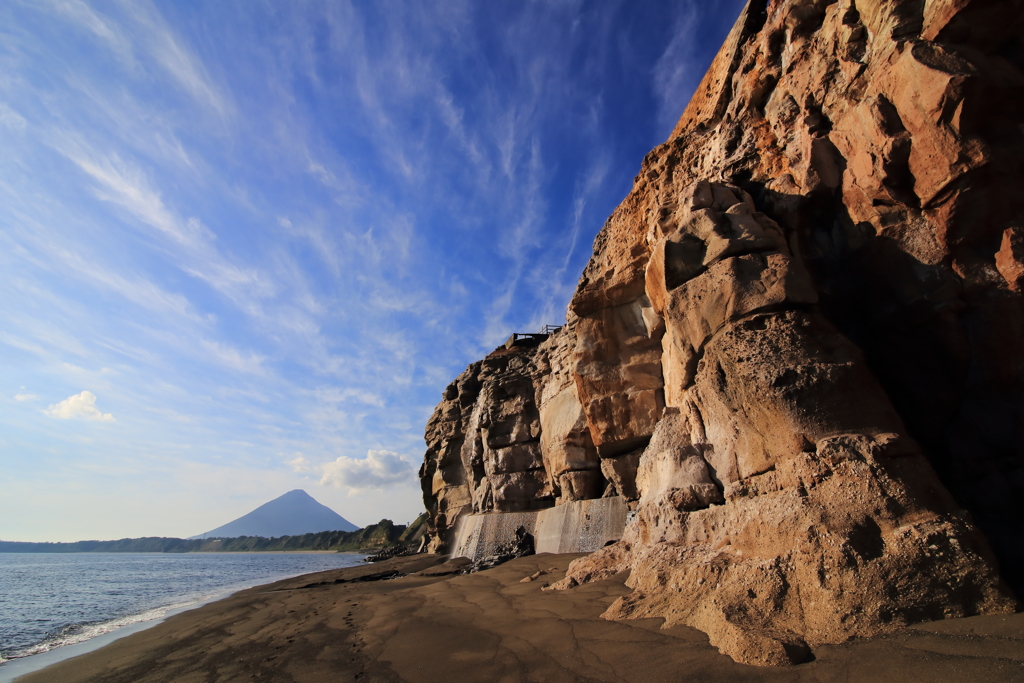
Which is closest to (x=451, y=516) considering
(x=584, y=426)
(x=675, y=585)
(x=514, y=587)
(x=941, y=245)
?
(x=584, y=426)

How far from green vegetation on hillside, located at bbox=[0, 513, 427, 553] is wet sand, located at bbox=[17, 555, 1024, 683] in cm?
3791

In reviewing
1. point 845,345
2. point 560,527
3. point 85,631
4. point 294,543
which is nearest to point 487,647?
point 845,345

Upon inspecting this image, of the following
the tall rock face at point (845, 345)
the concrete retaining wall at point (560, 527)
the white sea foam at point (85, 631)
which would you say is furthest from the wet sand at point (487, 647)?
the concrete retaining wall at point (560, 527)

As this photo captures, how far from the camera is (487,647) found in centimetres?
525

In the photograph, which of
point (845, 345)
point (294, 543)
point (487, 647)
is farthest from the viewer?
point (294, 543)

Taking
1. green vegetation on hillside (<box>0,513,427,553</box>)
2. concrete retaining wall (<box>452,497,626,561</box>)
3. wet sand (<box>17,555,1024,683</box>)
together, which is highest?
green vegetation on hillside (<box>0,513,427,553</box>)

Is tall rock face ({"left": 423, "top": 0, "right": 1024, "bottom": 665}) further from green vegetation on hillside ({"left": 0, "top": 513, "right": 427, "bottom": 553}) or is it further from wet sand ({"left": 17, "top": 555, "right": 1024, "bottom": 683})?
green vegetation on hillside ({"left": 0, "top": 513, "right": 427, "bottom": 553})

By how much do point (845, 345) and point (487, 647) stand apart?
5.27 m

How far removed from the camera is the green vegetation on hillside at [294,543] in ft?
208

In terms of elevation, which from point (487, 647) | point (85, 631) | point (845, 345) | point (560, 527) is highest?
point (845, 345)

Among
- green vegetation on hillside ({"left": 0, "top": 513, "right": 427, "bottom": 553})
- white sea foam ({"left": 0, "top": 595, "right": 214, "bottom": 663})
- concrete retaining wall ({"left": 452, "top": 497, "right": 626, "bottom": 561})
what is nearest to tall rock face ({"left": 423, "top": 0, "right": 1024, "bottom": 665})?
concrete retaining wall ({"left": 452, "top": 497, "right": 626, "bottom": 561})

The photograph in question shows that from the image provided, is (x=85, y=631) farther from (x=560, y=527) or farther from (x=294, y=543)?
(x=294, y=543)

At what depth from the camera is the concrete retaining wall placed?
1305cm

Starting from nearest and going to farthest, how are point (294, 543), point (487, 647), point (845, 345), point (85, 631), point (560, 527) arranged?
point (487, 647), point (845, 345), point (85, 631), point (560, 527), point (294, 543)
